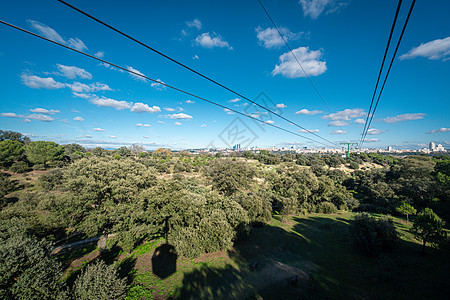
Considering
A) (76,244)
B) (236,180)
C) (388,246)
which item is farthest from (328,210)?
(76,244)

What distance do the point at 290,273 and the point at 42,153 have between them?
225 feet

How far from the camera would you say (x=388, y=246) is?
43.4 feet

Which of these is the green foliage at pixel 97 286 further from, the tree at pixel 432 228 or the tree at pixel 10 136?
the tree at pixel 10 136

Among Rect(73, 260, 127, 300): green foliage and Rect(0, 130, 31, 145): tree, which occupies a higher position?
Rect(0, 130, 31, 145): tree

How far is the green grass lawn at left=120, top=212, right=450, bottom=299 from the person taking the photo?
9.05m

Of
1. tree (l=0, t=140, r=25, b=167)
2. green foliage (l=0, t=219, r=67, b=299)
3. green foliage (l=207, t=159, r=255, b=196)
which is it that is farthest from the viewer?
tree (l=0, t=140, r=25, b=167)

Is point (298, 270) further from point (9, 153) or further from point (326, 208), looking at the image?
point (9, 153)

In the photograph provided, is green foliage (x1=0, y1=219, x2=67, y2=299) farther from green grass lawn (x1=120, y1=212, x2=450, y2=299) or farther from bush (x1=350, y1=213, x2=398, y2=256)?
bush (x1=350, y1=213, x2=398, y2=256)

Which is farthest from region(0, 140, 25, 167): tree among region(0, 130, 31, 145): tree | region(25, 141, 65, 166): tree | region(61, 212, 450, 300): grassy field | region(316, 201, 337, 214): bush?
region(316, 201, 337, 214): bush

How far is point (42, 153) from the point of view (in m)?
44.5

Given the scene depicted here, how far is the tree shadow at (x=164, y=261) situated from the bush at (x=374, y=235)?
16110mm

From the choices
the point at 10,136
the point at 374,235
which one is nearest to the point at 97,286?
Answer: the point at 374,235

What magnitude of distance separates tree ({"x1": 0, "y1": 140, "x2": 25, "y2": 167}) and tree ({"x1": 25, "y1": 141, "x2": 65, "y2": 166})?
1784 mm

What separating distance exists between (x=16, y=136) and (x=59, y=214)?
90191mm
